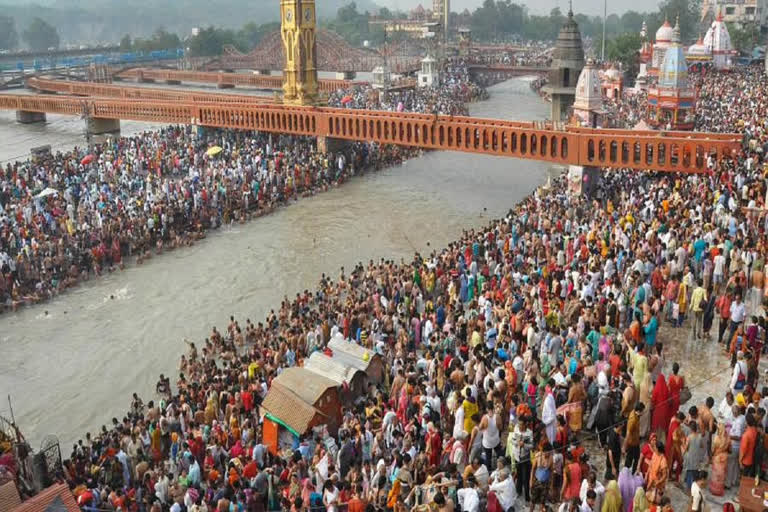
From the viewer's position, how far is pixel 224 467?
532 inches

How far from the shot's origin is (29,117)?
6712 cm

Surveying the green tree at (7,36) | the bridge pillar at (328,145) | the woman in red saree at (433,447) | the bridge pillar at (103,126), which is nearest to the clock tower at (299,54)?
the bridge pillar at (328,145)

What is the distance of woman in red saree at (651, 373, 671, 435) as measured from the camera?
37.1ft

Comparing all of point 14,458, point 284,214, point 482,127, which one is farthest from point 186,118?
point 14,458

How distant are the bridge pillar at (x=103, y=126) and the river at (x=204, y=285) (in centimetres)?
2481

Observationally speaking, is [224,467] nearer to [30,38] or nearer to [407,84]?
[407,84]

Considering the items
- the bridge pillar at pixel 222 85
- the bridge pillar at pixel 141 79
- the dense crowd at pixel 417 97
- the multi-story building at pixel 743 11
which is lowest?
the dense crowd at pixel 417 97

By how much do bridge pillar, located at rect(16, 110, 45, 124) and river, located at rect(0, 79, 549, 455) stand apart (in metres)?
38.2

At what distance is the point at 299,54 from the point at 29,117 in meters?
31.6

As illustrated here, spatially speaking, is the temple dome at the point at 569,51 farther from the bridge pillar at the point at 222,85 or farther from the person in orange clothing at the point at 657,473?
the bridge pillar at the point at 222,85

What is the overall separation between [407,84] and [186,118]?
2909 cm

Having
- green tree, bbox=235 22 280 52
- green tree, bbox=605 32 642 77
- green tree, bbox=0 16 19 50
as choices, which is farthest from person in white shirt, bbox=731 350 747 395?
green tree, bbox=0 16 19 50

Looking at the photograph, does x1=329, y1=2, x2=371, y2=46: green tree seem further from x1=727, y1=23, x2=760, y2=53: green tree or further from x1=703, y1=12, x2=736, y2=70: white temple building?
x1=703, y1=12, x2=736, y2=70: white temple building

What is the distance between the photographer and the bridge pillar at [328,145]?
45031mm
